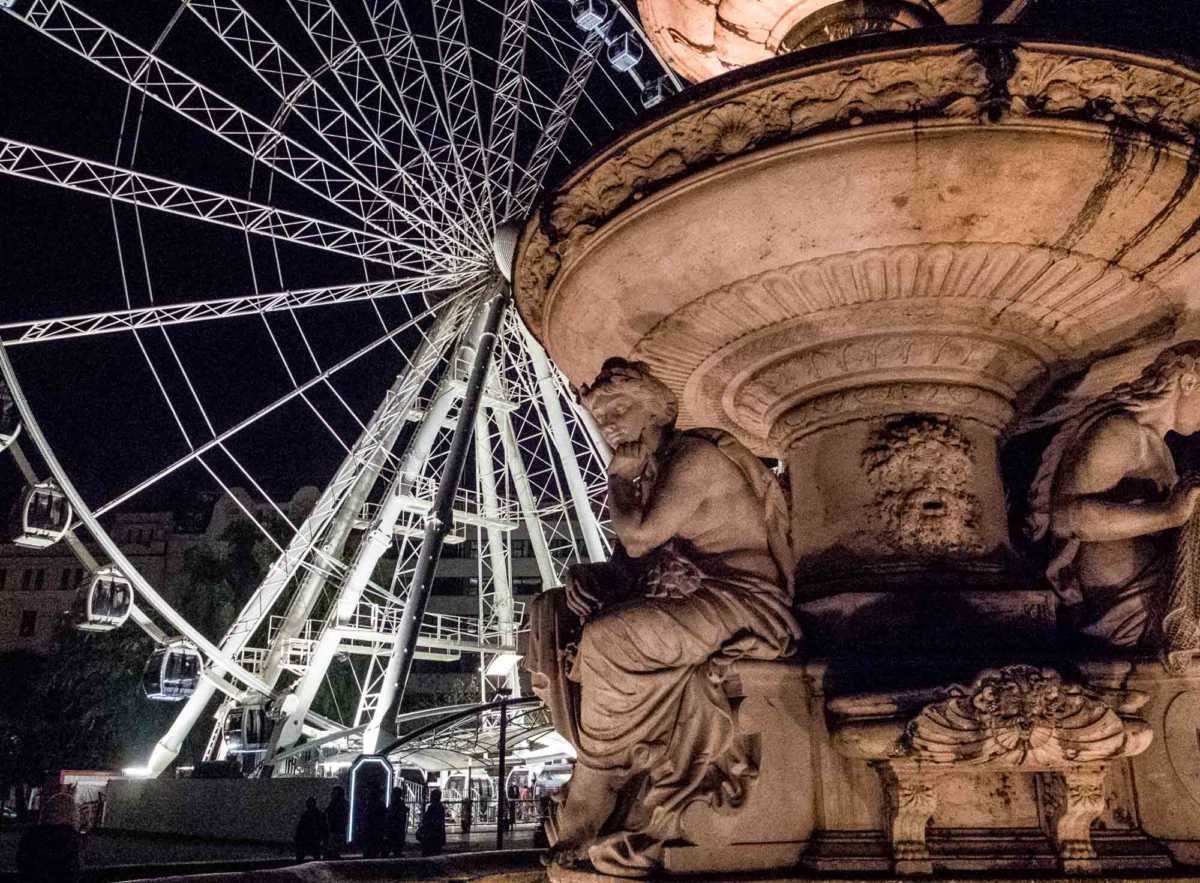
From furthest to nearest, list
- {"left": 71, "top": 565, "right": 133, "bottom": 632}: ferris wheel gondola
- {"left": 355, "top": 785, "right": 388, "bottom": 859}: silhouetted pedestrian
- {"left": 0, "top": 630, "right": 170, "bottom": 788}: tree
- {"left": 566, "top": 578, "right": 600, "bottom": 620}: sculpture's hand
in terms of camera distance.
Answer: {"left": 0, "top": 630, "right": 170, "bottom": 788}: tree, {"left": 71, "top": 565, "right": 133, "bottom": 632}: ferris wheel gondola, {"left": 355, "top": 785, "right": 388, "bottom": 859}: silhouetted pedestrian, {"left": 566, "top": 578, "right": 600, "bottom": 620}: sculpture's hand

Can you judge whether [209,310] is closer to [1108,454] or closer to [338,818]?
[338,818]

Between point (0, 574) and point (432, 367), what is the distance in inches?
1458

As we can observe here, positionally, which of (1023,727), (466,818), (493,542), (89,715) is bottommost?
(466,818)

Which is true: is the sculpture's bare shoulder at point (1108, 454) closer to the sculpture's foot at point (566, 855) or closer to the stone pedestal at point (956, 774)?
the stone pedestal at point (956, 774)

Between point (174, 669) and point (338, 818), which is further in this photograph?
point (174, 669)

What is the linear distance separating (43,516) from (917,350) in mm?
16767

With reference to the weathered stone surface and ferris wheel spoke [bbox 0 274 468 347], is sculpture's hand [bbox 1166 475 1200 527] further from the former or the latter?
ferris wheel spoke [bbox 0 274 468 347]

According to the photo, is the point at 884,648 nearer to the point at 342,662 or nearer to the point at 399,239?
the point at 399,239

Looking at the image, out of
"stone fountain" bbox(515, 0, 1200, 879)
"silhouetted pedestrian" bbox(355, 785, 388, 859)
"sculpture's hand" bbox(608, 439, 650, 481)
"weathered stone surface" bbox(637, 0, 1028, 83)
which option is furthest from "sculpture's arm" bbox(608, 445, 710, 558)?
"silhouetted pedestrian" bbox(355, 785, 388, 859)

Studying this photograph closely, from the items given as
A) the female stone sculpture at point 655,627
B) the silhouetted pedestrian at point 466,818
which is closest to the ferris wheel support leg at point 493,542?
the silhouetted pedestrian at point 466,818

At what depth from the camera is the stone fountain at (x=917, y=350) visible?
3.04 metres

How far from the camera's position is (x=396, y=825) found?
38.1 ft

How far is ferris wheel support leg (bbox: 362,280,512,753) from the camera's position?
1719 centimetres

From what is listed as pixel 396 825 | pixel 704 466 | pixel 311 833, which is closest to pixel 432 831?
pixel 396 825
